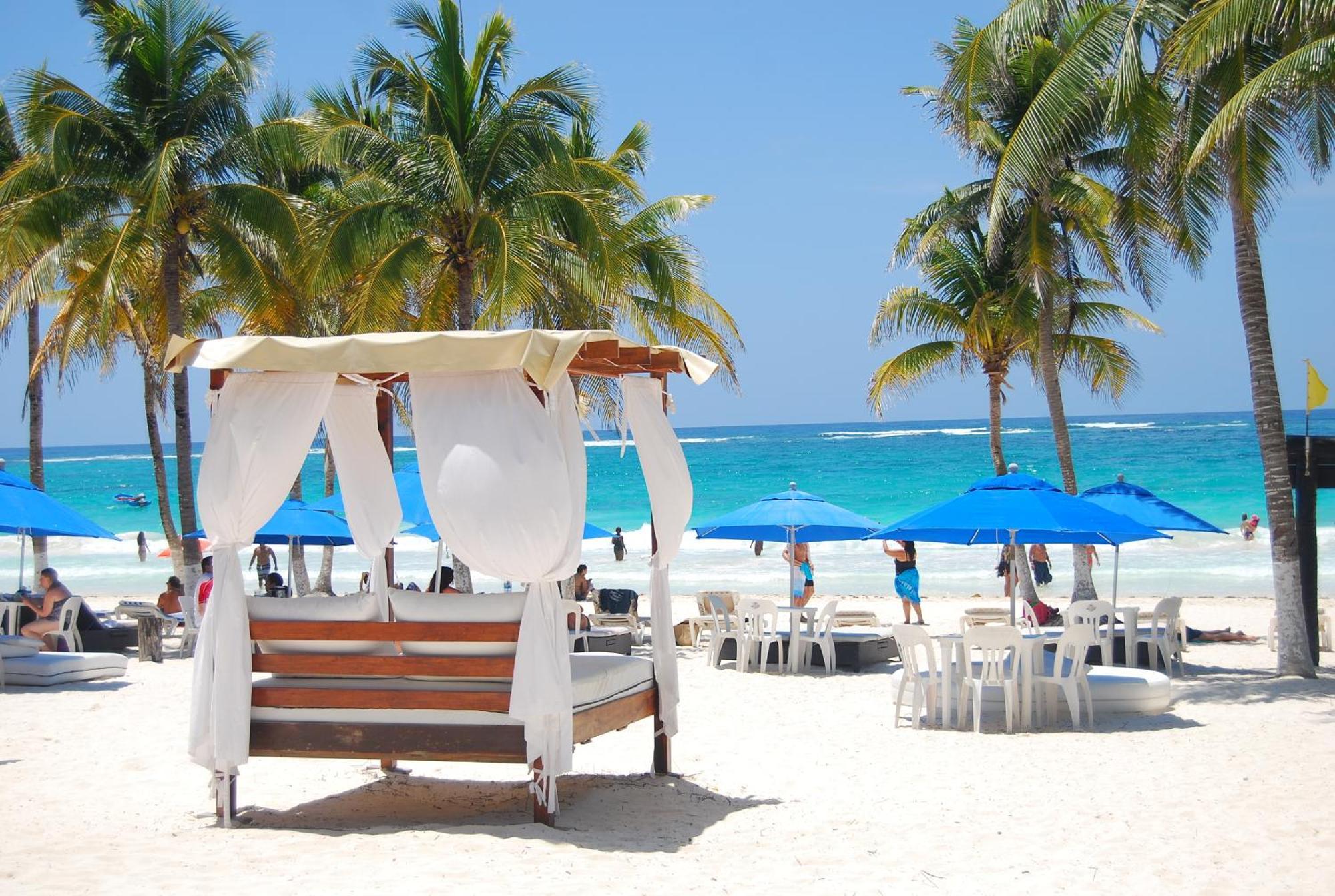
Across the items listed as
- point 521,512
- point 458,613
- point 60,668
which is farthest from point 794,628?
point 60,668

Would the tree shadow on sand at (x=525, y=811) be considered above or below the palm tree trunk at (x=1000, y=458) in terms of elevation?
below

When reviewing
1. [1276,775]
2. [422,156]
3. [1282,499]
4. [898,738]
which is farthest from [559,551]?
[422,156]

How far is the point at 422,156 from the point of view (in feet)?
46.2

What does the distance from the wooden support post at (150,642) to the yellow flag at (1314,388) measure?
40.9ft

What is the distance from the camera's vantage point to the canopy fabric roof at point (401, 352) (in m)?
6.11

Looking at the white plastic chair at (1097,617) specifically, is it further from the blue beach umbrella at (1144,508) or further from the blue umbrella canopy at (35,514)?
the blue umbrella canopy at (35,514)

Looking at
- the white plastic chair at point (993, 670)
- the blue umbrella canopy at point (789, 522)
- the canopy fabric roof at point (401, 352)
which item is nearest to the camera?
the canopy fabric roof at point (401, 352)

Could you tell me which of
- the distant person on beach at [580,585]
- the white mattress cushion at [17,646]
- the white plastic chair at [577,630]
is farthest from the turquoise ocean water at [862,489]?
the distant person on beach at [580,585]

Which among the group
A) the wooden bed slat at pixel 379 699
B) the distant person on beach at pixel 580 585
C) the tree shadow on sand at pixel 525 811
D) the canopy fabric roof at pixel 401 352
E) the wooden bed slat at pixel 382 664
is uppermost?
the canopy fabric roof at pixel 401 352

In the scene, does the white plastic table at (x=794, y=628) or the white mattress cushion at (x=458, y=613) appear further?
the white plastic table at (x=794, y=628)

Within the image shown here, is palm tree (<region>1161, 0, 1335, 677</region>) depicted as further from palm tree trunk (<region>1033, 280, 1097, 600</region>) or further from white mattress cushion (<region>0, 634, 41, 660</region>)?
white mattress cushion (<region>0, 634, 41, 660</region>)

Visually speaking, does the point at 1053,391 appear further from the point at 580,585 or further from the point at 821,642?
the point at 580,585

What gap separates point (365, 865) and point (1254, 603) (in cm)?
1906

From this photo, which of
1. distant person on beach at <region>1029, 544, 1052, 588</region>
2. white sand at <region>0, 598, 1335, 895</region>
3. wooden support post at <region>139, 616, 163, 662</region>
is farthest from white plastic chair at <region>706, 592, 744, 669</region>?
distant person on beach at <region>1029, 544, 1052, 588</region>
